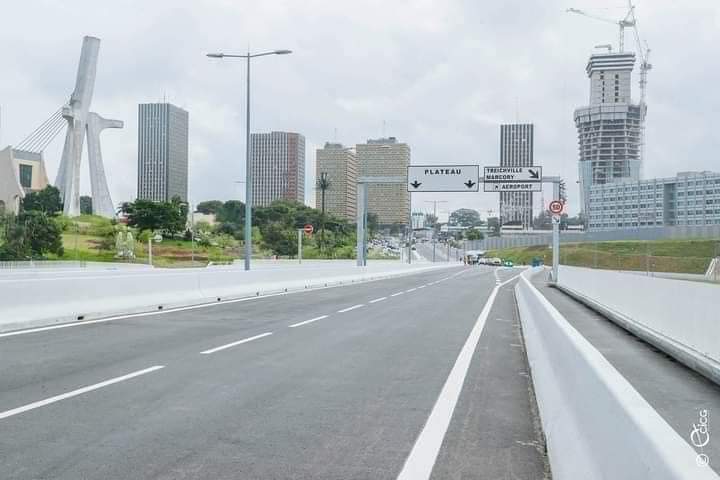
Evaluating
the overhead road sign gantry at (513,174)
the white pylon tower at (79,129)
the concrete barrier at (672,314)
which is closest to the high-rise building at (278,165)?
the white pylon tower at (79,129)

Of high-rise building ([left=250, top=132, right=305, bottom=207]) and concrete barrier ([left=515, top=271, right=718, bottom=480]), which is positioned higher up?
high-rise building ([left=250, top=132, right=305, bottom=207])

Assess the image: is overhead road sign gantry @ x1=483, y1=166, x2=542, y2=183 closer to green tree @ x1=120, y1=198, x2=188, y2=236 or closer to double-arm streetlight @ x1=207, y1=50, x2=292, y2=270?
double-arm streetlight @ x1=207, y1=50, x2=292, y2=270

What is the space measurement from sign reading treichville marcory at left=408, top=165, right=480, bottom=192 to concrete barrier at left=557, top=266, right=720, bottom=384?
2034 centimetres

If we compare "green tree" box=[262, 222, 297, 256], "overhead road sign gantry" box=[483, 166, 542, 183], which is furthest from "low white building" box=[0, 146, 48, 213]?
"overhead road sign gantry" box=[483, 166, 542, 183]

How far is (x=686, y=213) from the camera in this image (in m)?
43.1

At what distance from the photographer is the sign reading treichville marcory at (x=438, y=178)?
38.3 metres

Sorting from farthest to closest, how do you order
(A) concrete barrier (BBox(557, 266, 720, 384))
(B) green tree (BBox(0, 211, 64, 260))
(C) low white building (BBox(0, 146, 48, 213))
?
1. (C) low white building (BBox(0, 146, 48, 213))
2. (B) green tree (BBox(0, 211, 64, 260))
3. (A) concrete barrier (BBox(557, 266, 720, 384))

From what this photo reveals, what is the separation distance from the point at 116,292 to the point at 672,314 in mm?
12545

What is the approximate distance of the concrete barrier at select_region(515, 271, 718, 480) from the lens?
250cm

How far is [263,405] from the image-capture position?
6895 mm

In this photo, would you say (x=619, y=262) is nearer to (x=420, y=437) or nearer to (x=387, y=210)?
(x=420, y=437)

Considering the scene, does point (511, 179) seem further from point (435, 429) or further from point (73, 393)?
point (435, 429)

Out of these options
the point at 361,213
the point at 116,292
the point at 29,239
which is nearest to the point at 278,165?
the point at 29,239

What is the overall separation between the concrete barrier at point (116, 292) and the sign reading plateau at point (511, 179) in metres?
15.0
